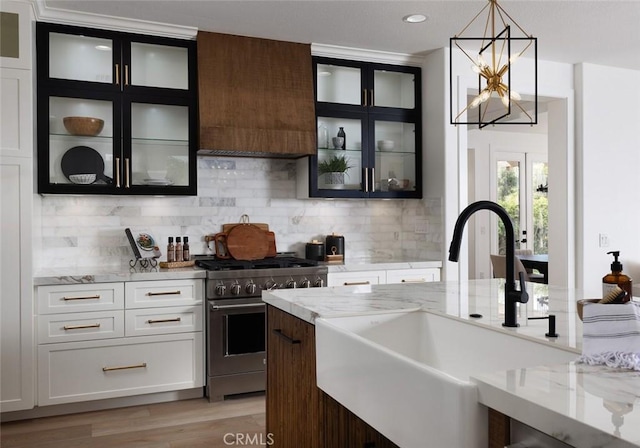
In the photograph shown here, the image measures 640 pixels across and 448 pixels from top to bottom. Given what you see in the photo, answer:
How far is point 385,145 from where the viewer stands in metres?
4.56

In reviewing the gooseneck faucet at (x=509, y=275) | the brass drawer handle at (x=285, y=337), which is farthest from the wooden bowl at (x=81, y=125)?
the gooseneck faucet at (x=509, y=275)

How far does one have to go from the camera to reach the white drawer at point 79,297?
3410 millimetres

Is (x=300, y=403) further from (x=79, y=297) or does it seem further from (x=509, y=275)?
(x=79, y=297)

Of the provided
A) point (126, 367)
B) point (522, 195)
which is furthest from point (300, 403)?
point (522, 195)

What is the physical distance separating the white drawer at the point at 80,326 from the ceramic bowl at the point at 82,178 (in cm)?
85

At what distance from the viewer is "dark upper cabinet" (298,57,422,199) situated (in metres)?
4.37

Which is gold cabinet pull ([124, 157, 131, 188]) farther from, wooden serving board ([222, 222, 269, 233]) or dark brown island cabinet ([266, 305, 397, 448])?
dark brown island cabinet ([266, 305, 397, 448])

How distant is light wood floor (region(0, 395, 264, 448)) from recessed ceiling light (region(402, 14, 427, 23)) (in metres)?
2.67

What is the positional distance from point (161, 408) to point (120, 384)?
0.97 ft

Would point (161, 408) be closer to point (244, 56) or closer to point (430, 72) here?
point (244, 56)

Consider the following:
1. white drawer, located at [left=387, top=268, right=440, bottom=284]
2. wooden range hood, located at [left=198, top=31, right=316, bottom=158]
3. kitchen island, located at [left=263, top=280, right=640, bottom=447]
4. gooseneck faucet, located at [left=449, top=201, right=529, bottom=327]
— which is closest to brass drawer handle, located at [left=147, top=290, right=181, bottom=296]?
wooden range hood, located at [left=198, top=31, right=316, bottom=158]

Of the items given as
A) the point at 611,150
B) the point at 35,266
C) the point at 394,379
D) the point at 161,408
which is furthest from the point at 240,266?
the point at 611,150

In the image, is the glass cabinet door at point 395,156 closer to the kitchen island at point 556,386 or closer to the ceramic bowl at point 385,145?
the ceramic bowl at point 385,145

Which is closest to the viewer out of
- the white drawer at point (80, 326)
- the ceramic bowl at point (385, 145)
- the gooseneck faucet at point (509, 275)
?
the gooseneck faucet at point (509, 275)
